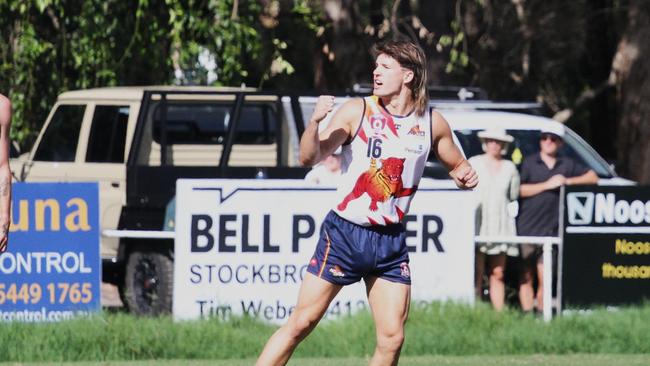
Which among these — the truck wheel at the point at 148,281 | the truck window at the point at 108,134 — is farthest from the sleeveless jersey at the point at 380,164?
the truck window at the point at 108,134

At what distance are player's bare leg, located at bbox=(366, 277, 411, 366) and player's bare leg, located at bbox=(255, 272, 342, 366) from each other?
23 centimetres

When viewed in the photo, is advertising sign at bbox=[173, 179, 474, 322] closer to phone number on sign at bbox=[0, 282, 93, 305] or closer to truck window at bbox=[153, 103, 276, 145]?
phone number on sign at bbox=[0, 282, 93, 305]

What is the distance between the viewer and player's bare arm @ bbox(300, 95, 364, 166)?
255 inches

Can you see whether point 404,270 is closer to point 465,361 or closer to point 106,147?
point 465,361

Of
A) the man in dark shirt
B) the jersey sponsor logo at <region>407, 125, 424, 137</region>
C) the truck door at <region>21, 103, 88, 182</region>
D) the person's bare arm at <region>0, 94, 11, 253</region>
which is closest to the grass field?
the man in dark shirt

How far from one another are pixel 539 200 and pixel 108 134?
410 cm

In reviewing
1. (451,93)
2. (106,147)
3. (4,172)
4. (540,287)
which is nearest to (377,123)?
(4,172)

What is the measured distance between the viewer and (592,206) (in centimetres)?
1179

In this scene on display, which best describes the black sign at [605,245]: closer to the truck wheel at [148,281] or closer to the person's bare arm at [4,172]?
the truck wheel at [148,281]

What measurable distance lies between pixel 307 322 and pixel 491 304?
5371mm

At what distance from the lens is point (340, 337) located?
34.7 feet

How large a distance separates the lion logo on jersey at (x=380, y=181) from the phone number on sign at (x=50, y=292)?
15.5ft

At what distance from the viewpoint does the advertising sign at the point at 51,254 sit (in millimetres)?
11062

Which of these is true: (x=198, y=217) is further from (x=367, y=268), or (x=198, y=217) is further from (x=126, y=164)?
(x=367, y=268)
